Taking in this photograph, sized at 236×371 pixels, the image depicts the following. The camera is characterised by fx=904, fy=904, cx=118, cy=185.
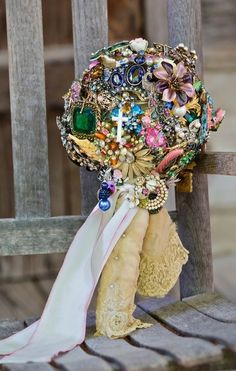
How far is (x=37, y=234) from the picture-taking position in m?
1.59

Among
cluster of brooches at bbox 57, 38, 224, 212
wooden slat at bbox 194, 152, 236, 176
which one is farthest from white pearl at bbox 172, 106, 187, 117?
wooden slat at bbox 194, 152, 236, 176

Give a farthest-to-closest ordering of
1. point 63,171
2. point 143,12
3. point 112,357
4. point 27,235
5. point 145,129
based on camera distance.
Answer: point 63,171 < point 143,12 < point 27,235 < point 145,129 < point 112,357

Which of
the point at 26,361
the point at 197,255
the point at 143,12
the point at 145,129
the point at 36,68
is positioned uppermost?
the point at 143,12

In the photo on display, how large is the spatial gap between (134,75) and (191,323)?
1.35ft

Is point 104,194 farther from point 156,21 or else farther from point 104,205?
point 156,21

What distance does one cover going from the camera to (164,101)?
144 centimetres

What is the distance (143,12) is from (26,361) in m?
1.50

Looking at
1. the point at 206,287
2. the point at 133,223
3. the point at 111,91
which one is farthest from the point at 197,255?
the point at 111,91

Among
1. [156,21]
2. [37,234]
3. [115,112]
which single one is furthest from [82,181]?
[156,21]

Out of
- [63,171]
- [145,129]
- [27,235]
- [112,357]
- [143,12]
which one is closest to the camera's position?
[112,357]

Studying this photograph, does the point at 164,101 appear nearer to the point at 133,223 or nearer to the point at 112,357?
the point at 133,223

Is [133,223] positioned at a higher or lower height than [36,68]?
lower

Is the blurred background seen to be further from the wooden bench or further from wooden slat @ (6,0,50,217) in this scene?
wooden slat @ (6,0,50,217)

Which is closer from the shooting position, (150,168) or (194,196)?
(150,168)
